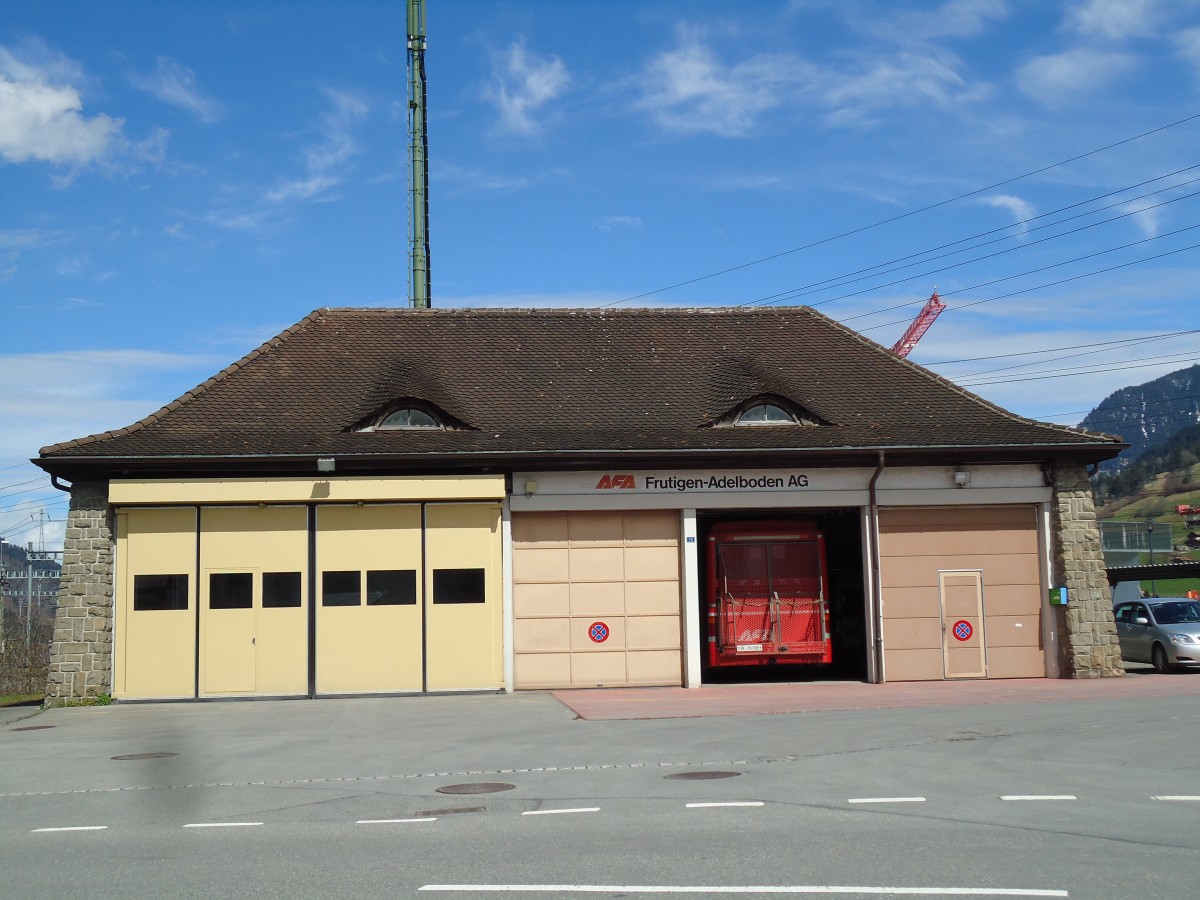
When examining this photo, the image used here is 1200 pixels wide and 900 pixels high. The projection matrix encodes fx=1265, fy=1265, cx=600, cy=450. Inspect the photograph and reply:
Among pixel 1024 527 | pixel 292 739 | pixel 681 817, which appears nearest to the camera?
pixel 681 817

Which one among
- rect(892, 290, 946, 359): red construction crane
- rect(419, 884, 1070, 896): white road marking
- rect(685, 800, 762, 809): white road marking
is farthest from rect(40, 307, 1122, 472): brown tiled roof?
rect(892, 290, 946, 359): red construction crane

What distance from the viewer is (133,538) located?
71.4 feet

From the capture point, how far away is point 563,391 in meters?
24.8

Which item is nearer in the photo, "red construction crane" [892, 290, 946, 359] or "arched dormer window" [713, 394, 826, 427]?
"arched dormer window" [713, 394, 826, 427]

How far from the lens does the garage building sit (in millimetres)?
21609

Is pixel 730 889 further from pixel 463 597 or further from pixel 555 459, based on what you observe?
pixel 463 597

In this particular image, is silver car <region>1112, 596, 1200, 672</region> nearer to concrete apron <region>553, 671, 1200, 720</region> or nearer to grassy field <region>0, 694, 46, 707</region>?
concrete apron <region>553, 671, 1200, 720</region>

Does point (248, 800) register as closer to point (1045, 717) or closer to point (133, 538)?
point (1045, 717)

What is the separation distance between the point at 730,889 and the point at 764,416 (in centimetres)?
1732

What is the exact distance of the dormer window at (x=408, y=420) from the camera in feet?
75.8

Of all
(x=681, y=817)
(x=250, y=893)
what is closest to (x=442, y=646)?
(x=681, y=817)

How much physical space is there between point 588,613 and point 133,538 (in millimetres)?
7992

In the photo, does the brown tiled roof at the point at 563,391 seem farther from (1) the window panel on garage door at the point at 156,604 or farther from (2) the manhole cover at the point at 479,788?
(2) the manhole cover at the point at 479,788

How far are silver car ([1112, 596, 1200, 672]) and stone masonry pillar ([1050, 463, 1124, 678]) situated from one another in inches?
137
